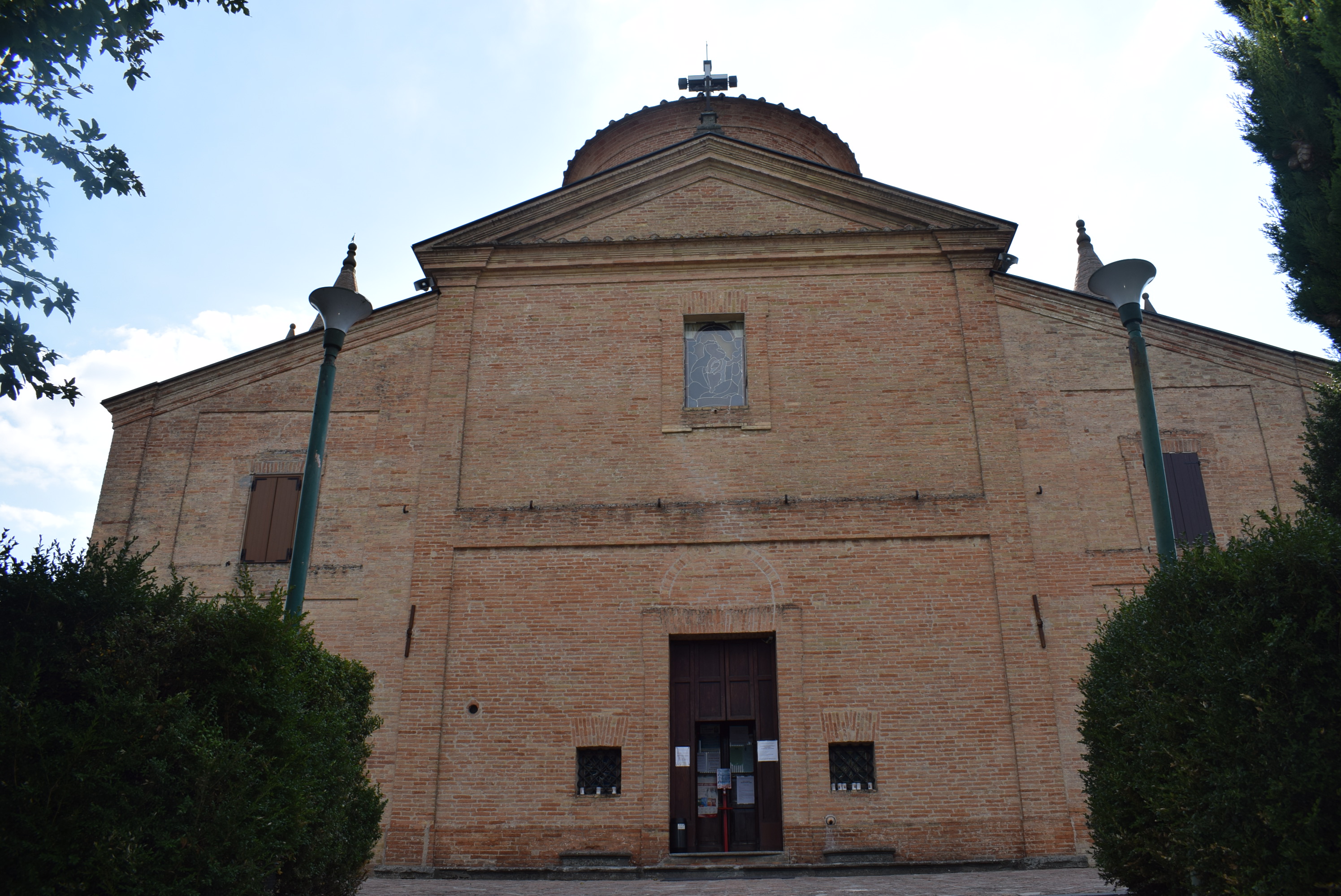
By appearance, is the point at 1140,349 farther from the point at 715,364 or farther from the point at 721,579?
the point at 715,364

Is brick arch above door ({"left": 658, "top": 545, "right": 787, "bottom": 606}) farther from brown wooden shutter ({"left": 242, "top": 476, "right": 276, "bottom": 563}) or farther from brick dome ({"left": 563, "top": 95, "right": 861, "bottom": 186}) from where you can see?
brick dome ({"left": 563, "top": 95, "right": 861, "bottom": 186})

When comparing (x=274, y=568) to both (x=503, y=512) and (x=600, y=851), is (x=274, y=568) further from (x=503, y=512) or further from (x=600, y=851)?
(x=600, y=851)

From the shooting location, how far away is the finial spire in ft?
71.7

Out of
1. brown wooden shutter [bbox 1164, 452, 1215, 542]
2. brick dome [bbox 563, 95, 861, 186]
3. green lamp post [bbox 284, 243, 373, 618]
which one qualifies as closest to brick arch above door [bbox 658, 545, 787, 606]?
green lamp post [bbox 284, 243, 373, 618]

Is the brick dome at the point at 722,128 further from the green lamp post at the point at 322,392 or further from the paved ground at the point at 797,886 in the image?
the paved ground at the point at 797,886

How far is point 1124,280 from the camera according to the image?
841cm

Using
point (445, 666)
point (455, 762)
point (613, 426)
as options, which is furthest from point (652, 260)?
point (455, 762)

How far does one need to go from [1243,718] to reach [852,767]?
672 centimetres

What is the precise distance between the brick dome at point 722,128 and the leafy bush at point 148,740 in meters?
15.5

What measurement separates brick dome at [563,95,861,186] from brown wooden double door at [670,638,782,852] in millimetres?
11595

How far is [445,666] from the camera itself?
1166 centimetres

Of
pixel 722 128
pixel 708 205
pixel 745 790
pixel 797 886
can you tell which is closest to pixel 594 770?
pixel 745 790

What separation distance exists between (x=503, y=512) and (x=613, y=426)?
1.83 metres

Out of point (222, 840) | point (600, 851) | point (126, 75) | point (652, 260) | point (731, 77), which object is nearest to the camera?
point (222, 840)
